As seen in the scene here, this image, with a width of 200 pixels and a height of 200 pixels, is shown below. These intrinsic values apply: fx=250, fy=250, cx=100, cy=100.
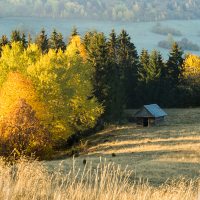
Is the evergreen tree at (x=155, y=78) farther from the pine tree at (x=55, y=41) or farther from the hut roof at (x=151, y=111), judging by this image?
the pine tree at (x=55, y=41)

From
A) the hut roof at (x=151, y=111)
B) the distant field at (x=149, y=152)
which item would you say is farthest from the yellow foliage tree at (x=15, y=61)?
the hut roof at (x=151, y=111)

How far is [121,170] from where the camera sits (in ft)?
55.0

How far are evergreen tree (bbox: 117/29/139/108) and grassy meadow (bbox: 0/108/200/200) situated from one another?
47.8ft

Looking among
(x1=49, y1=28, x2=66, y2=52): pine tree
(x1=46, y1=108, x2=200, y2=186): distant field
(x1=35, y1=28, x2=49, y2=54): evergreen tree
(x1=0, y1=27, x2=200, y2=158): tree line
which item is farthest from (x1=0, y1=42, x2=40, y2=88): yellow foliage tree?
(x1=35, y1=28, x2=49, y2=54): evergreen tree

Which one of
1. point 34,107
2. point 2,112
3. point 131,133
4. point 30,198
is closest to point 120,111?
point 131,133

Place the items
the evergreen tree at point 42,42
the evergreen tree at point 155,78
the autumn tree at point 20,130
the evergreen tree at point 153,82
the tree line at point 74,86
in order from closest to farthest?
the autumn tree at point 20,130 → the tree line at point 74,86 → the evergreen tree at point 42,42 → the evergreen tree at point 153,82 → the evergreen tree at point 155,78

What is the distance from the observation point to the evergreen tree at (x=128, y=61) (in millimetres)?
59531

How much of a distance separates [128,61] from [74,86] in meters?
29.3

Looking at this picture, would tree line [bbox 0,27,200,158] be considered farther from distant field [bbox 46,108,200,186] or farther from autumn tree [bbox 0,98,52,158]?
distant field [bbox 46,108,200,186]

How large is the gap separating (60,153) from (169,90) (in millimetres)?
34492

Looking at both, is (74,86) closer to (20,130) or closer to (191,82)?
(20,130)

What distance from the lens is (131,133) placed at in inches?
1379

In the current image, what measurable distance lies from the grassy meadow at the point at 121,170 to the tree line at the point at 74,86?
3846 millimetres

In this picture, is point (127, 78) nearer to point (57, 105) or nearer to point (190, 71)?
point (190, 71)
